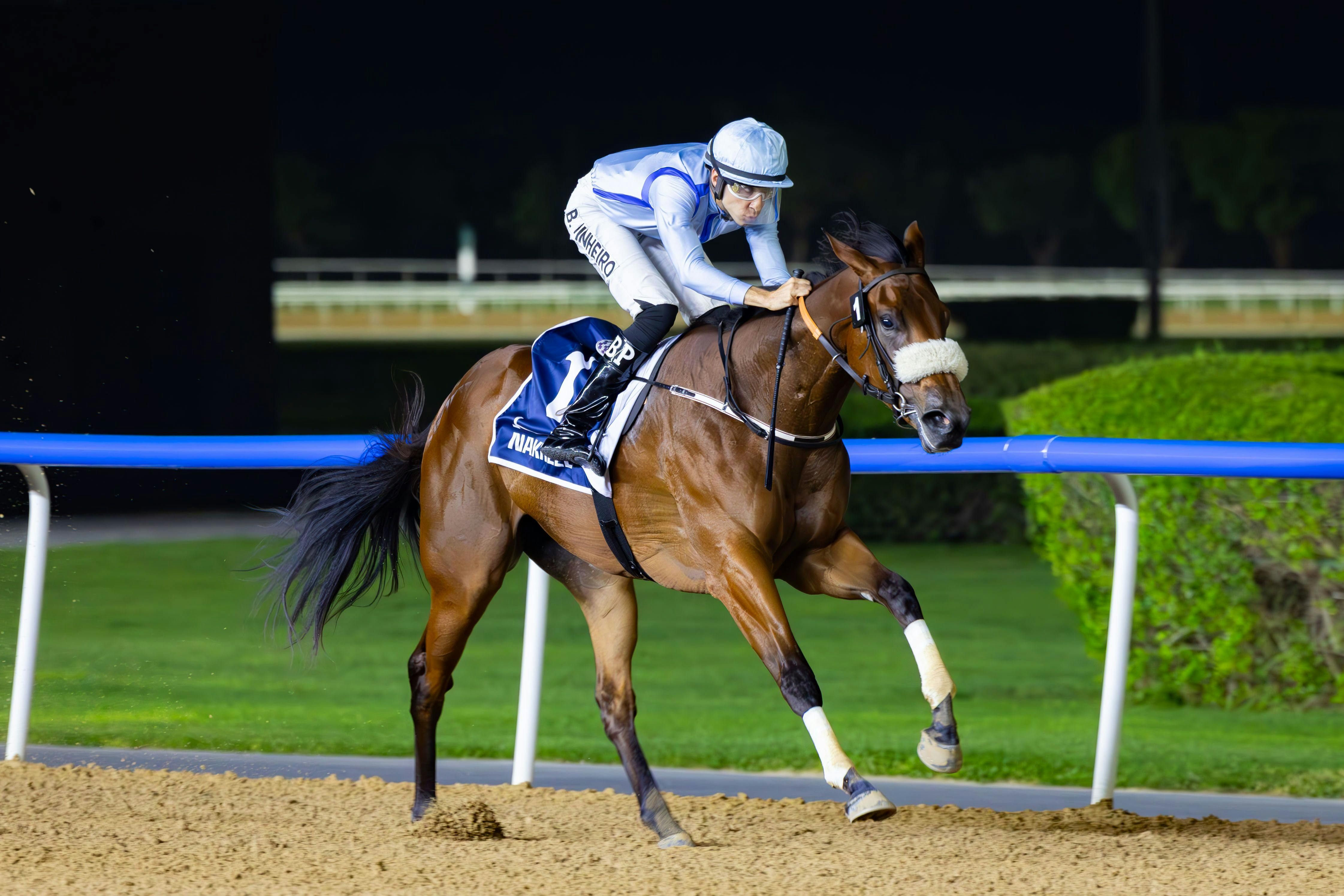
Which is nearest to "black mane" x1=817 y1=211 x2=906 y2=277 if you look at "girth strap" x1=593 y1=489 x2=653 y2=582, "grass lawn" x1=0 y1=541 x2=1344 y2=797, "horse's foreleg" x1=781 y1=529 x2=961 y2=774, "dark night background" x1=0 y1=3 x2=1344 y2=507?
"horse's foreleg" x1=781 y1=529 x2=961 y2=774

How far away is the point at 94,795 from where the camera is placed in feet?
13.4

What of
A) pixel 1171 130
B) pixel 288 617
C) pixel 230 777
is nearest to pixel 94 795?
pixel 230 777

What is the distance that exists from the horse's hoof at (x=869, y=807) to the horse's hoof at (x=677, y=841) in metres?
0.64

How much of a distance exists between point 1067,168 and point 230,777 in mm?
16344

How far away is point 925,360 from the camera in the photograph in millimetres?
2912

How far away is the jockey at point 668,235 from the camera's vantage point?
337cm

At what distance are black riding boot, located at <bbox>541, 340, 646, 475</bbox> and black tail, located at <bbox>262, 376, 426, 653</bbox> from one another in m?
0.82

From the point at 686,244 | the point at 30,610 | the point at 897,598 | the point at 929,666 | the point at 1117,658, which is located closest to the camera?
the point at 929,666

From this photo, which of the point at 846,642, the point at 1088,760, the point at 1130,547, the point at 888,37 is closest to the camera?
the point at 1130,547

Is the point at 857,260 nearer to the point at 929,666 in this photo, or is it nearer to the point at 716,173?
the point at 716,173

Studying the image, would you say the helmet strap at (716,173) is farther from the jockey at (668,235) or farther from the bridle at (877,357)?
the bridle at (877,357)

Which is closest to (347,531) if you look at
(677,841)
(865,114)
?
(677,841)

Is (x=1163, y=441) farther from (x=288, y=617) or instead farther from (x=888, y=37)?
(x=888, y=37)

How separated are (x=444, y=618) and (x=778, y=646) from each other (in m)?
1.15
